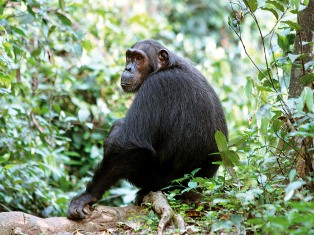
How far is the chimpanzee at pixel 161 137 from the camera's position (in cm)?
561

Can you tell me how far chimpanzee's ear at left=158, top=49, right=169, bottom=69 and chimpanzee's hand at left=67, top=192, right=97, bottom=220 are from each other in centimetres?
181

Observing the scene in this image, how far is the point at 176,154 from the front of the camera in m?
5.65

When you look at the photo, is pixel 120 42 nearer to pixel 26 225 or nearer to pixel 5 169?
pixel 5 169

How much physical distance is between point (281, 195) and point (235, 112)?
5766mm

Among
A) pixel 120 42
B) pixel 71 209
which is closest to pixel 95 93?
pixel 120 42

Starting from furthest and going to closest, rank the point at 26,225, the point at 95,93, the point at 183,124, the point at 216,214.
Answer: the point at 95,93, the point at 183,124, the point at 26,225, the point at 216,214

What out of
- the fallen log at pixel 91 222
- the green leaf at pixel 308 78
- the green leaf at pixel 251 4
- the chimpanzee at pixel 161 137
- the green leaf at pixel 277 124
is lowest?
the fallen log at pixel 91 222

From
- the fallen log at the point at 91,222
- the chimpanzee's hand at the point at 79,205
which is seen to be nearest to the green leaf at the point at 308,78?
the fallen log at the point at 91,222

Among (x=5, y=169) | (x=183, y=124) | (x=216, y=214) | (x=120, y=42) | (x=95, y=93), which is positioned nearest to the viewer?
(x=216, y=214)

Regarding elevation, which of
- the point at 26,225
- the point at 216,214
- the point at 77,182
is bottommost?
the point at 77,182

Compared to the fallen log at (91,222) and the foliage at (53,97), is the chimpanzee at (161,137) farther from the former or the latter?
the foliage at (53,97)

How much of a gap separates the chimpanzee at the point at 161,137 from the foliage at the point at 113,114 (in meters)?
0.33

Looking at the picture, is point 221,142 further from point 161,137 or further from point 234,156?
point 161,137

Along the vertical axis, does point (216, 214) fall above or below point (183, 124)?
below
